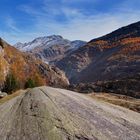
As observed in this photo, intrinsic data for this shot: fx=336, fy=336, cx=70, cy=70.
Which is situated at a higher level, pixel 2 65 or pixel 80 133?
pixel 2 65

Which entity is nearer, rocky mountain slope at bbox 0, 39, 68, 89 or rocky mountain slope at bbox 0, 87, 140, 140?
rocky mountain slope at bbox 0, 87, 140, 140

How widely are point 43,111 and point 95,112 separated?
12.8 ft

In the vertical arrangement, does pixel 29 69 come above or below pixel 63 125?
above

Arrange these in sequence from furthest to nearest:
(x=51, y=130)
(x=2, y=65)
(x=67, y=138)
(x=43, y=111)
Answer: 1. (x=2, y=65)
2. (x=43, y=111)
3. (x=51, y=130)
4. (x=67, y=138)

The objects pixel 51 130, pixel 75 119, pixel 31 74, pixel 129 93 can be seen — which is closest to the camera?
pixel 51 130

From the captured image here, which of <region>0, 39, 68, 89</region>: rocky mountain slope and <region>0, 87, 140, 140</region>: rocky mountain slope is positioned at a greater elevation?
<region>0, 39, 68, 89</region>: rocky mountain slope

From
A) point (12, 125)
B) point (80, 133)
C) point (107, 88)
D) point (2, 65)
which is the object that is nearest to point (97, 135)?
point (80, 133)

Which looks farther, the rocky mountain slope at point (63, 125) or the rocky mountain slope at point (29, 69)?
the rocky mountain slope at point (29, 69)

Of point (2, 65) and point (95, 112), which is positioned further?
point (2, 65)

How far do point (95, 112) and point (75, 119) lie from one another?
369 cm

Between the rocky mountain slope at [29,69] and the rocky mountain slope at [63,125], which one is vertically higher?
the rocky mountain slope at [29,69]

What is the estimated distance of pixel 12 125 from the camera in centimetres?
2197

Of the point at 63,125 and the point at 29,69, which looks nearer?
the point at 63,125

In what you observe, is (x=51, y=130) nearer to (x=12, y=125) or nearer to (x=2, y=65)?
(x=12, y=125)
